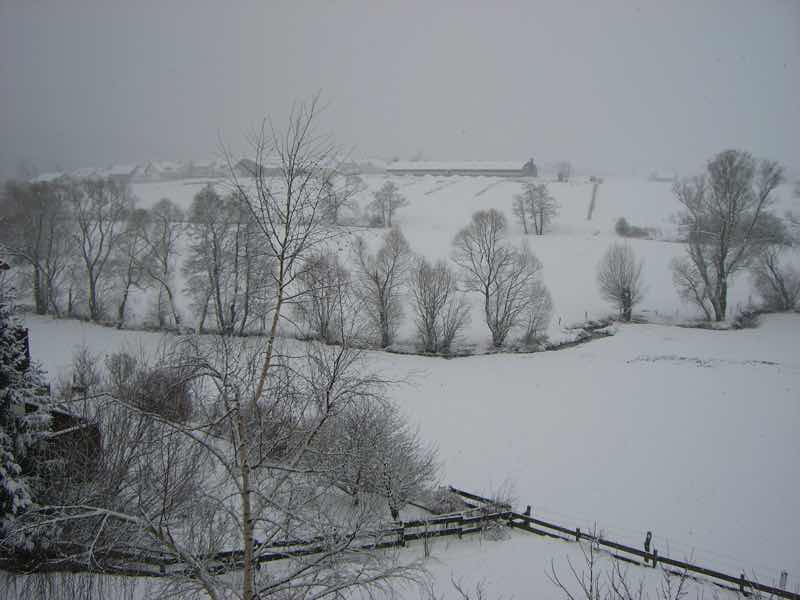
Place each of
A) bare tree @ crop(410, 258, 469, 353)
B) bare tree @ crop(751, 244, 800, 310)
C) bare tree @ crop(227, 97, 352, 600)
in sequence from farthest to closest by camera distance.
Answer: bare tree @ crop(410, 258, 469, 353)
bare tree @ crop(751, 244, 800, 310)
bare tree @ crop(227, 97, 352, 600)

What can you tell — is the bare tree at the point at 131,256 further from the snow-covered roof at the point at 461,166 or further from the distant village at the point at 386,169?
the snow-covered roof at the point at 461,166

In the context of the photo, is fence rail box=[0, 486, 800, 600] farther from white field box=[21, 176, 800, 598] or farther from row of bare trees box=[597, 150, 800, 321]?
row of bare trees box=[597, 150, 800, 321]

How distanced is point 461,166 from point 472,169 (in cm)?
290

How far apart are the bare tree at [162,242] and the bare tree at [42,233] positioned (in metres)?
4.80

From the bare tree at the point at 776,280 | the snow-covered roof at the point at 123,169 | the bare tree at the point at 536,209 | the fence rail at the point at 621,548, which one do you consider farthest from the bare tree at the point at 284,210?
the snow-covered roof at the point at 123,169

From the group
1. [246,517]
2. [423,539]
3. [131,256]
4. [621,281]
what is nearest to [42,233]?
[131,256]

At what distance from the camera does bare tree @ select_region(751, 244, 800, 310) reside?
2777cm

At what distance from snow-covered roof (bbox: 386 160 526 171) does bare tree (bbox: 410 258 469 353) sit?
55.7 m

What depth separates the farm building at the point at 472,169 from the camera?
7788 centimetres

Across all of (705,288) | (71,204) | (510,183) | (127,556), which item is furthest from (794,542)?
(510,183)

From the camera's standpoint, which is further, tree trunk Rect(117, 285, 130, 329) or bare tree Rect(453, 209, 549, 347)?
bare tree Rect(453, 209, 549, 347)

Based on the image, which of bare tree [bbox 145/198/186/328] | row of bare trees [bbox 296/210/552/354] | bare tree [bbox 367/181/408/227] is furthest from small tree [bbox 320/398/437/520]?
bare tree [bbox 367/181/408/227]

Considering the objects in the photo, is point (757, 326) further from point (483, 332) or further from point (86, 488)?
point (86, 488)

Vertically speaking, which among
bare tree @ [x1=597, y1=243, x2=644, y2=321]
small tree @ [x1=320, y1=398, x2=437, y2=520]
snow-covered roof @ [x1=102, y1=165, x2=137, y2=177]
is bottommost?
small tree @ [x1=320, y1=398, x2=437, y2=520]
